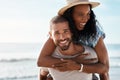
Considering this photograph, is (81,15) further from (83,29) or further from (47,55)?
(47,55)

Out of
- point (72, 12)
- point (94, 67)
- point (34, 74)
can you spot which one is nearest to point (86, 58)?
point (94, 67)

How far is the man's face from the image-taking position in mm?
2861

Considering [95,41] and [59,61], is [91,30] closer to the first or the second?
[95,41]

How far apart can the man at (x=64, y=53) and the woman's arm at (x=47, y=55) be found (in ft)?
0.08

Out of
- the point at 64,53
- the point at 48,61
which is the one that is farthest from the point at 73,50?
the point at 48,61

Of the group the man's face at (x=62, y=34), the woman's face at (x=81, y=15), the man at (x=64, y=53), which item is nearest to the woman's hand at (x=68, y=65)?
the man at (x=64, y=53)

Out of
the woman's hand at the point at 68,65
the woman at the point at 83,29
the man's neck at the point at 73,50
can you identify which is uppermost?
the woman at the point at 83,29

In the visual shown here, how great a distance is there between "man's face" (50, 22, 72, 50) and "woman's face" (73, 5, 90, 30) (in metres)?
0.10

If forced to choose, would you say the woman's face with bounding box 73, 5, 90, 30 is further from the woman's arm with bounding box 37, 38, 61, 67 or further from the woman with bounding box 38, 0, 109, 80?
the woman's arm with bounding box 37, 38, 61, 67

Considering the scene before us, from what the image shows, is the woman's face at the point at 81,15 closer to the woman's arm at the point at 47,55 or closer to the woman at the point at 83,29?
the woman at the point at 83,29

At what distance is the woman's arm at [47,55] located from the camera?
300 cm

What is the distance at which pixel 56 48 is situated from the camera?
3035 millimetres

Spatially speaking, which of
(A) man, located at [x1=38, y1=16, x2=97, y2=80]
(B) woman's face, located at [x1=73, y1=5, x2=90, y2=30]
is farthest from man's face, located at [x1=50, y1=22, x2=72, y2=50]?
(B) woman's face, located at [x1=73, y1=5, x2=90, y2=30]

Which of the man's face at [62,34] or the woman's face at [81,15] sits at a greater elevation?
the woman's face at [81,15]
